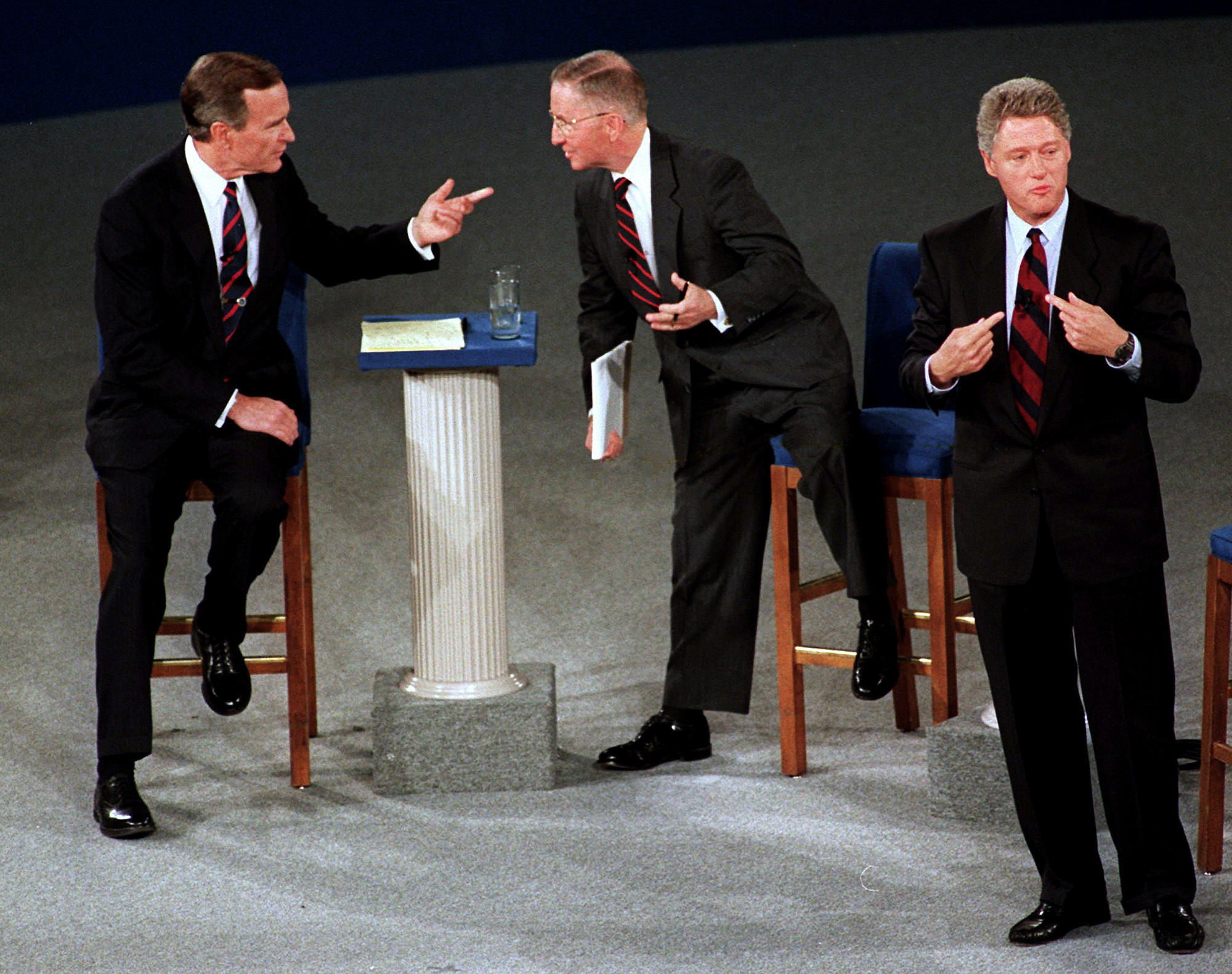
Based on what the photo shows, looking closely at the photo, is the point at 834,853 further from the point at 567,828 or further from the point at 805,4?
the point at 805,4

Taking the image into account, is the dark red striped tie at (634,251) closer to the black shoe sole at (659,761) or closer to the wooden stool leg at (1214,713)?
the black shoe sole at (659,761)

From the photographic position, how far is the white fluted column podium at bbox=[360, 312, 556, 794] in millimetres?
3582

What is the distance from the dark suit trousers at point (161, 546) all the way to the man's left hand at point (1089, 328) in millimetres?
1728

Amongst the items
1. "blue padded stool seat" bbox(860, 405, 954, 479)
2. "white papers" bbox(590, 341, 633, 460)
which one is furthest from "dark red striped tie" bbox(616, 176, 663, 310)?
"blue padded stool seat" bbox(860, 405, 954, 479)

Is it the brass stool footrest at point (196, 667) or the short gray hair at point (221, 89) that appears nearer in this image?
the short gray hair at point (221, 89)

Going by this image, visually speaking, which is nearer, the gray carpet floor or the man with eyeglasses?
the gray carpet floor

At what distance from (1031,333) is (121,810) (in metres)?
2.03

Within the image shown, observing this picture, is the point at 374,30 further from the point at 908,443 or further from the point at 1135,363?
the point at 1135,363

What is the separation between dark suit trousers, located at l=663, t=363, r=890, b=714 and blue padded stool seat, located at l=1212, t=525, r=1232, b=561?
0.76 metres

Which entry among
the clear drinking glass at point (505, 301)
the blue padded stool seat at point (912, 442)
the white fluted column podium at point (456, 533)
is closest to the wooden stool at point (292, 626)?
the white fluted column podium at point (456, 533)

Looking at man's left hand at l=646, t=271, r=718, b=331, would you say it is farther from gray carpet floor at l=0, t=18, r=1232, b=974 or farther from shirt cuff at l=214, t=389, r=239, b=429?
gray carpet floor at l=0, t=18, r=1232, b=974

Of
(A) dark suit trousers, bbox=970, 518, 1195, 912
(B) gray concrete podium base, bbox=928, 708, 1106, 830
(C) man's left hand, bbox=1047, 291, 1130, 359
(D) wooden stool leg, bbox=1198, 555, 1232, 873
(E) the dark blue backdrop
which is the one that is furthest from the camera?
(E) the dark blue backdrop

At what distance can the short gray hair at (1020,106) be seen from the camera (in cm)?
256

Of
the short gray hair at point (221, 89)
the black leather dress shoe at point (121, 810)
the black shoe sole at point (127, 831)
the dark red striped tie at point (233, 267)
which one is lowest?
the black shoe sole at point (127, 831)
